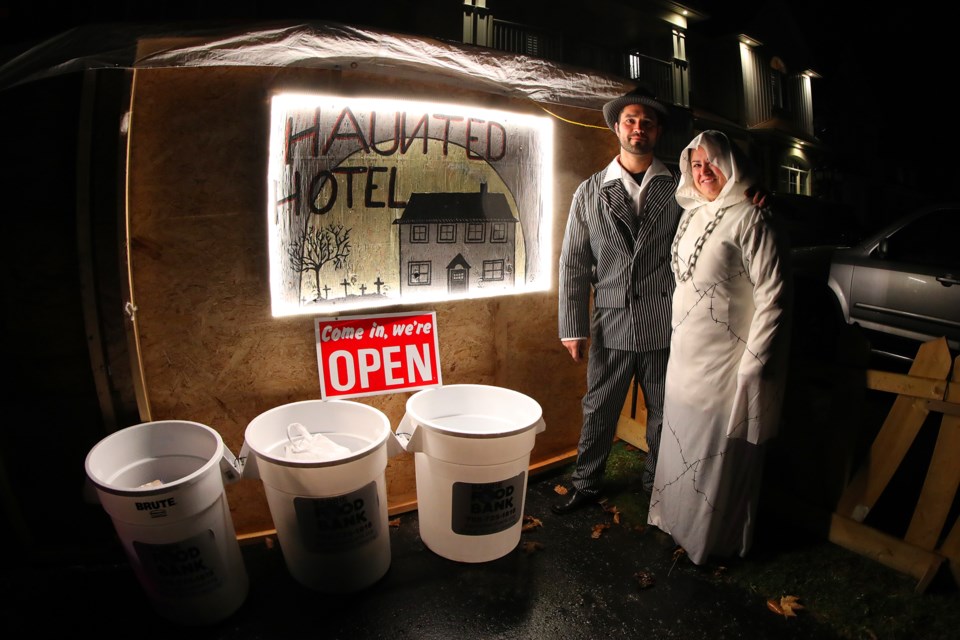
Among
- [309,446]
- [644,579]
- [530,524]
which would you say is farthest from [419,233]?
[644,579]

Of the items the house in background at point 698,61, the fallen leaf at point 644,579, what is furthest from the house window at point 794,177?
the fallen leaf at point 644,579

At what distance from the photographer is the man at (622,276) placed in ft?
11.7

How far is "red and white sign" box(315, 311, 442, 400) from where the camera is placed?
11.9 ft

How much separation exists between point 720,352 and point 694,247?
2.30ft

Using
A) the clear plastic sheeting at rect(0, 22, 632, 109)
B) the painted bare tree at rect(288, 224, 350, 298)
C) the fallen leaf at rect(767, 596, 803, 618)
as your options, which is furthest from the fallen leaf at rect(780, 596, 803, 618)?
the clear plastic sheeting at rect(0, 22, 632, 109)

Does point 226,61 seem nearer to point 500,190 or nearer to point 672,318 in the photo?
point 500,190

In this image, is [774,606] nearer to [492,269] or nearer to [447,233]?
[492,269]

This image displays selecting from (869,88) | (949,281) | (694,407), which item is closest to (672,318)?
A: (694,407)

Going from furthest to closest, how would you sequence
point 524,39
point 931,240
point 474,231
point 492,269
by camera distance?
point 524,39
point 931,240
point 492,269
point 474,231

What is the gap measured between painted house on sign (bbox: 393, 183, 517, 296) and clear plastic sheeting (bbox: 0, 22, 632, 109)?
2.93 ft

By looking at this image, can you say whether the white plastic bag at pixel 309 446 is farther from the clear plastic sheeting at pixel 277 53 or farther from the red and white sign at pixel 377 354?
the clear plastic sheeting at pixel 277 53

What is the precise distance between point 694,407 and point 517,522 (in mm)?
1474

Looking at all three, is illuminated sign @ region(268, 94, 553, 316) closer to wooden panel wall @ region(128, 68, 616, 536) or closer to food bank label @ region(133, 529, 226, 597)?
wooden panel wall @ region(128, 68, 616, 536)

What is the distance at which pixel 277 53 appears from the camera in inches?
115
